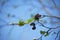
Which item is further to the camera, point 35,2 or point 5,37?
point 5,37

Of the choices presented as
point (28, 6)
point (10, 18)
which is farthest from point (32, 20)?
point (10, 18)

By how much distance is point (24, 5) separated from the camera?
5.03 feet

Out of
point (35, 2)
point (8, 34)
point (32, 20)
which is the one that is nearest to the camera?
point (32, 20)

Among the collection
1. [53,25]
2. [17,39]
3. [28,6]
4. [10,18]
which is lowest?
[17,39]

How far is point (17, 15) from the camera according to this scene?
1.56m

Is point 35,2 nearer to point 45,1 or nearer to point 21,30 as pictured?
point 45,1

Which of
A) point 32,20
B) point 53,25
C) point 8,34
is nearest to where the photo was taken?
point 32,20

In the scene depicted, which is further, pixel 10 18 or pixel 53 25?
pixel 10 18

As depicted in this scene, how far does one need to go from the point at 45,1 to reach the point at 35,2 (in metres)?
0.12

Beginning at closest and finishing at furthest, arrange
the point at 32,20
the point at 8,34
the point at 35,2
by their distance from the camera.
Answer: the point at 32,20
the point at 35,2
the point at 8,34

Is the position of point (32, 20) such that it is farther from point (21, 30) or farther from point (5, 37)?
point (5, 37)

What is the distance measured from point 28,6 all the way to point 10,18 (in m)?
0.25

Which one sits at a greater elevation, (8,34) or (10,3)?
(10,3)

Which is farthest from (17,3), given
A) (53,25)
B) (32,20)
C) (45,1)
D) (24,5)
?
(32,20)
